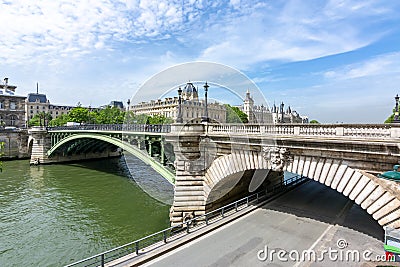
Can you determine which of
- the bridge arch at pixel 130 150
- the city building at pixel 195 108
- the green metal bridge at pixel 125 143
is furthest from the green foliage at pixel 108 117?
the city building at pixel 195 108

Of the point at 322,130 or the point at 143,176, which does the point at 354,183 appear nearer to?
the point at 322,130

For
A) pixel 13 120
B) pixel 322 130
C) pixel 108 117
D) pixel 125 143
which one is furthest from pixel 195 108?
pixel 13 120

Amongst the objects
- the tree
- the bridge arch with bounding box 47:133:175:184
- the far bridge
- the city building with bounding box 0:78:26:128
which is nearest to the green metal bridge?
the bridge arch with bounding box 47:133:175:184

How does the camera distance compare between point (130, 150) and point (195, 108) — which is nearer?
point (195, 108)

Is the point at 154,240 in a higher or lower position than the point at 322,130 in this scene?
lower

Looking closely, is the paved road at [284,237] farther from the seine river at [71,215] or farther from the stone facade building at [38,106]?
the stone facade building at [38,106]

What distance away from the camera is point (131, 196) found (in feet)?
87.9

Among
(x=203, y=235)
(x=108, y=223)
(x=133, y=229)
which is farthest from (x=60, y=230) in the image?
(x=203, y=235)

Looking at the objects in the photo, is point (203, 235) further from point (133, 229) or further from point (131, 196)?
point (131, 196)

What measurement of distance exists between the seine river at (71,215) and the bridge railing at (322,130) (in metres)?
8.67

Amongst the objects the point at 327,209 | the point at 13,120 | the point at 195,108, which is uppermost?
the point at 13,120

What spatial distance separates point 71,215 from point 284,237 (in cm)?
1734

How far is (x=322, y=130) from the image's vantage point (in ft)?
38.8

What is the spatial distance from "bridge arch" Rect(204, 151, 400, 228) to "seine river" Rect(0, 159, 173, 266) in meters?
10.2
